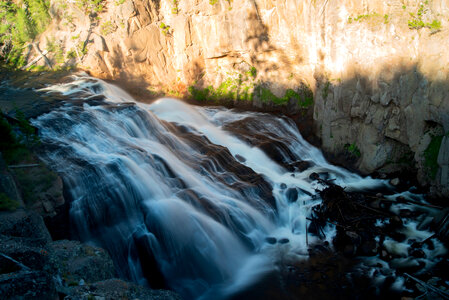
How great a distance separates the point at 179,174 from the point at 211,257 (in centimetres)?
274

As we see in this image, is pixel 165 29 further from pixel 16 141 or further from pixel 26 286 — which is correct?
pixel 26 286

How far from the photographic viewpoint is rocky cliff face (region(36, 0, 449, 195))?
30.8 feet

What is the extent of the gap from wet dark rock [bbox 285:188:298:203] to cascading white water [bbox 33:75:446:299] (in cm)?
3

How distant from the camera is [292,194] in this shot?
10039 mm

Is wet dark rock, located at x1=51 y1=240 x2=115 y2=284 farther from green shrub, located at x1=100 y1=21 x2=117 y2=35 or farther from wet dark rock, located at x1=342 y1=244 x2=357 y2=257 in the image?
green shrub, located at x1=100 y1=21 x2=117 y2=35

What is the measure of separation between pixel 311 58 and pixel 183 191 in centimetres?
776

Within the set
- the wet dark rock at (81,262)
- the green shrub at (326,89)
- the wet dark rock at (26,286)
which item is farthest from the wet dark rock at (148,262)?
the green shrub at (326,89)

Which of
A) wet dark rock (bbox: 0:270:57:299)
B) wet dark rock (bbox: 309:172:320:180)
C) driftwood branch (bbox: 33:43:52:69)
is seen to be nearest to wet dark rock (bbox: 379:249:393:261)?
wet dark rock (bbox: 309:172:320:180)

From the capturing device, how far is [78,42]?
18219 millimetres

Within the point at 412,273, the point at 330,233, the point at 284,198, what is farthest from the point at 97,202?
the point at 412,273

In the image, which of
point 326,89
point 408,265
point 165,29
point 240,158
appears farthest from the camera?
point 165,29

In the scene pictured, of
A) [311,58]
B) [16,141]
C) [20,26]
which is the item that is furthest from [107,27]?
[311,58]

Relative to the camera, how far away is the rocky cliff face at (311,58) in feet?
30.8

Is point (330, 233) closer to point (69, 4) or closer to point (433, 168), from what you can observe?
point (433, 168)
